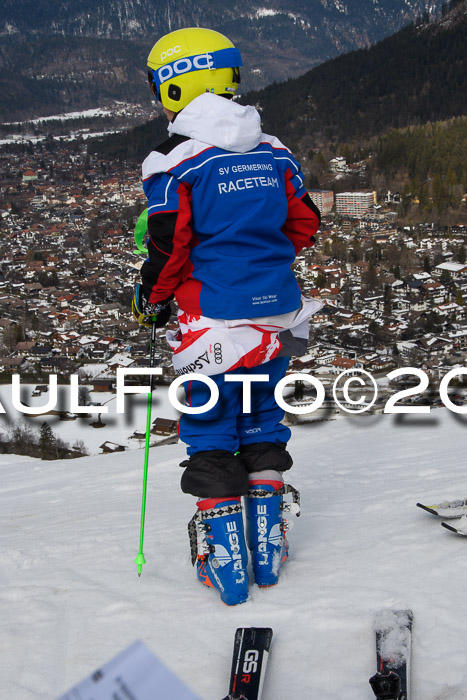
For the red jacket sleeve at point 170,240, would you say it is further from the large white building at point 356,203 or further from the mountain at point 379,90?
the mountain at point 379,90

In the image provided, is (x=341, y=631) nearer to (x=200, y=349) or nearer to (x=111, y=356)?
(x=200, y=349)

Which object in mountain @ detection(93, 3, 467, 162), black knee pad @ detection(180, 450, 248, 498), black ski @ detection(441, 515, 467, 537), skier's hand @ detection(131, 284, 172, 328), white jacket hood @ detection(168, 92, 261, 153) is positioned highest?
mountain @ detection(93, 3, 467, 162)

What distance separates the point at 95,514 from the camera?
2568mm

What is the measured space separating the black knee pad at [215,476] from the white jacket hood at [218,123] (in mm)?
675

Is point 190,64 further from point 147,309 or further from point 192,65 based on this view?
point 147,309

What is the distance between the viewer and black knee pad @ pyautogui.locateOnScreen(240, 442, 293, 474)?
166 centimetres

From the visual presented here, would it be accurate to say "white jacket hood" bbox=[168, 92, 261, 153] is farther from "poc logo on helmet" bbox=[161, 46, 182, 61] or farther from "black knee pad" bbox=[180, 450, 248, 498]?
"black knee pad" bbox=[180, 450, 248, 498]

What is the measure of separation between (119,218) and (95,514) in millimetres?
57738

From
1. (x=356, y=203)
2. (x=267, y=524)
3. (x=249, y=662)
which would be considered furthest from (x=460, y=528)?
(x=356, y=203)

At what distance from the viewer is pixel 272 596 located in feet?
4.97

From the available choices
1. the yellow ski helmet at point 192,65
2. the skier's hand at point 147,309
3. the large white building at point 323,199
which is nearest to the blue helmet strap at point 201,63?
the yellow ski helmet at point 192,65

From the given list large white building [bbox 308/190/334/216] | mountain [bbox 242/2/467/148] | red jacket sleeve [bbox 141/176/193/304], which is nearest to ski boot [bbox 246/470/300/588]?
red jacket sleeve [bbox 141/176/193/304]

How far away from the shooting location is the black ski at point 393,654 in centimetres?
109

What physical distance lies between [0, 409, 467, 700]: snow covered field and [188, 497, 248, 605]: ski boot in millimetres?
38
